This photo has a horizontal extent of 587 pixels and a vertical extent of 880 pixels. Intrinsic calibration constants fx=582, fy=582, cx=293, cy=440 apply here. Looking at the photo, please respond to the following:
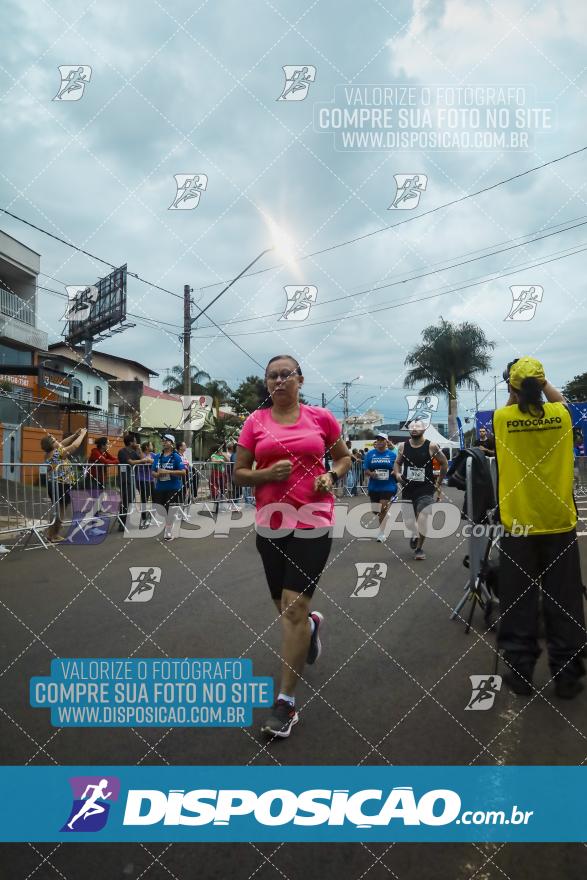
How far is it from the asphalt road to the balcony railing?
80.3 feet

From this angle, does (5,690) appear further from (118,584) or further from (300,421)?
(118,584)

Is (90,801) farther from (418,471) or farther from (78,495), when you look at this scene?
(78,495)

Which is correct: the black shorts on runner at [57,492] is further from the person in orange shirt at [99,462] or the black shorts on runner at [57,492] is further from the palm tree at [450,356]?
the palm tree at [450,356]

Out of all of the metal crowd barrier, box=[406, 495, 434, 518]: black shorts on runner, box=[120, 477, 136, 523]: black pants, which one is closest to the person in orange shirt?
the metal crowd barrier

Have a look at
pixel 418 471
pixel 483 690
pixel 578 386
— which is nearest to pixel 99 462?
pixel 418 471

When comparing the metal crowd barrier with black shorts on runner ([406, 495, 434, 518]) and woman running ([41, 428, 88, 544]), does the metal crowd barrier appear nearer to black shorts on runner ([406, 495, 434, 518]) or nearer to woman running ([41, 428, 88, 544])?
woman running ([41, 428, 88, 544])

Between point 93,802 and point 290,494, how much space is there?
1.64m

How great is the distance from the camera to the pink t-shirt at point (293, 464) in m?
3.20

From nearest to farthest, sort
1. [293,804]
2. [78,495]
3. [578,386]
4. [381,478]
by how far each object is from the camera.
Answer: [293,804] < [381,478] < [78,495] < [578,386]

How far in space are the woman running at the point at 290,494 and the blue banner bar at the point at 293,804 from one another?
1.77 feet

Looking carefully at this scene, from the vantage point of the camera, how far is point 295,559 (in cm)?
315

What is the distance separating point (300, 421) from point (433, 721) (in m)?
1.74

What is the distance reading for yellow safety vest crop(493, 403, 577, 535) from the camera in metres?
3.54
